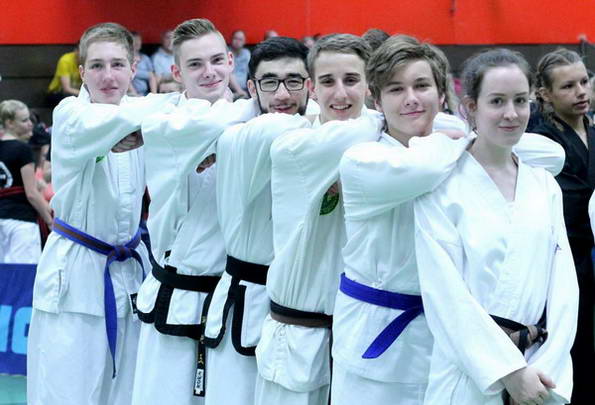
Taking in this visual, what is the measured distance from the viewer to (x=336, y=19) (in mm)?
12781

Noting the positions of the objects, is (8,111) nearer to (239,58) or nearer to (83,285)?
(83,285)

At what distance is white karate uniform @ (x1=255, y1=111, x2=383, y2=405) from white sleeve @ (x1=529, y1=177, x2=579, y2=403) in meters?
0.76

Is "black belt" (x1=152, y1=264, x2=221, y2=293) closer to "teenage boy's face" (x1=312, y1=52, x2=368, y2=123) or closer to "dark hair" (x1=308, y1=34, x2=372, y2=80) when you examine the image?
"teenage boy's face" (x1=312, y1=52, x2=368, y2=123)

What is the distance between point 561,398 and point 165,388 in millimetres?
1743

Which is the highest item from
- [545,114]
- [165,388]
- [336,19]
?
[336,19]

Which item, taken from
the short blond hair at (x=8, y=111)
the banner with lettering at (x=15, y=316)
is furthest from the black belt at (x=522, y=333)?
the short blond hair at (x=8, y=111)

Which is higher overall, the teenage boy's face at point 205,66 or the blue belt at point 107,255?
the teenage boy's face at point 205,66

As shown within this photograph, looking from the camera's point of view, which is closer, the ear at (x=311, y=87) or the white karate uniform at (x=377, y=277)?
the white karate uniform at (x=377, y=277)

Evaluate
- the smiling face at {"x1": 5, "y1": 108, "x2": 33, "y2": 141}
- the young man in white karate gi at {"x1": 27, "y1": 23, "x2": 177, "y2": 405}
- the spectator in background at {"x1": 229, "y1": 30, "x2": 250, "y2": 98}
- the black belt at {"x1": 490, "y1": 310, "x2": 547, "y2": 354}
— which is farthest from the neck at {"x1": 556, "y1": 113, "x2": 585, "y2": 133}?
the spectator in background at {"x1": 229, "y1": 30, "x2": 250, "y2": 98}

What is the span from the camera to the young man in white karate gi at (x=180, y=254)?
4.04 meters

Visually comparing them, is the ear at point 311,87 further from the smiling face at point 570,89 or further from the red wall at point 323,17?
the red wall at point 323,17

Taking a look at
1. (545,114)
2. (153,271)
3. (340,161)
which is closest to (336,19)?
(545,114)

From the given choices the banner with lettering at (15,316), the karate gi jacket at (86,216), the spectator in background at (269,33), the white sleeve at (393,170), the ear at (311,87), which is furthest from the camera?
the spectator in background at (269,33)

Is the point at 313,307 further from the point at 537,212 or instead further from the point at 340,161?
the point at 537,212
